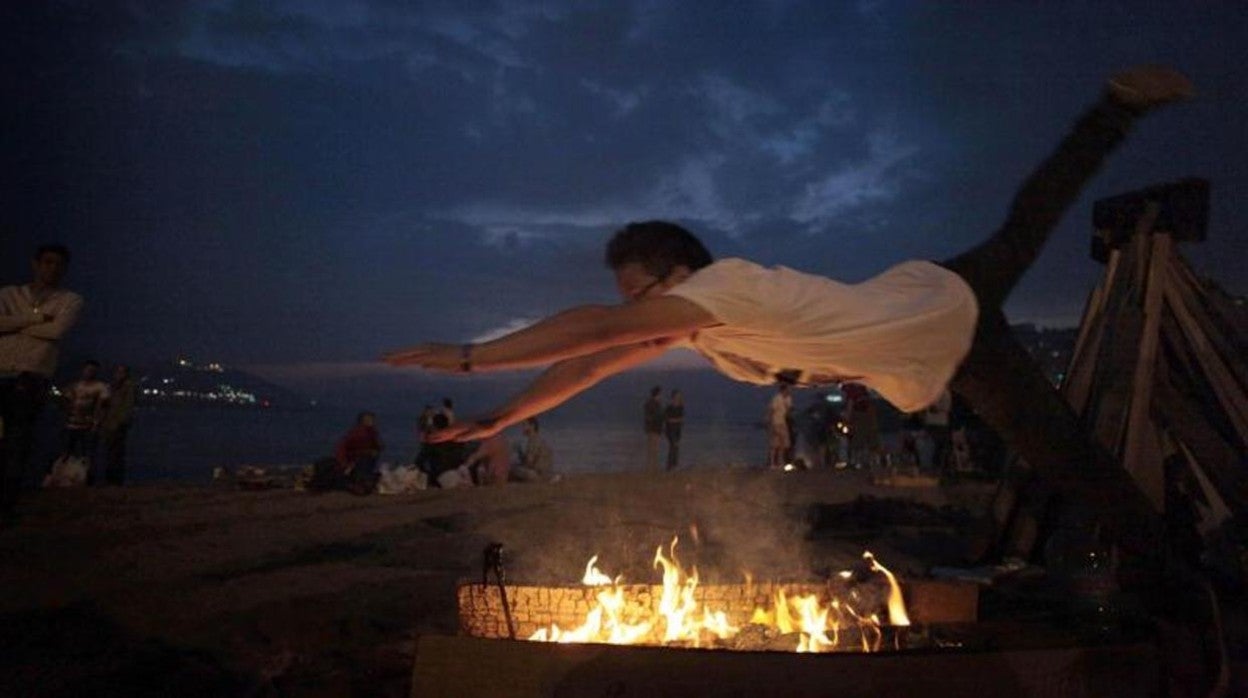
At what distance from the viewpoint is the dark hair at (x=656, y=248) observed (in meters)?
3.25

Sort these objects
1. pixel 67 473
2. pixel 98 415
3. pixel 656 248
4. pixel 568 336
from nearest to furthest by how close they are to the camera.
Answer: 1. pixel 568 336
2. pixel 656 248
3. pixel 67 473
4. pixel 98 415

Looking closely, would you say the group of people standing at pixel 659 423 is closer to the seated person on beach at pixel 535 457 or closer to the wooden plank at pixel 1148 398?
the seated person on beach at pixel 535 457

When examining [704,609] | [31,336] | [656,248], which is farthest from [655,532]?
[656,248]

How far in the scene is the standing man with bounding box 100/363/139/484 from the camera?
44.5 ft

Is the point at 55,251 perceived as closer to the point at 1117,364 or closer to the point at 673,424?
the point at 1117,364

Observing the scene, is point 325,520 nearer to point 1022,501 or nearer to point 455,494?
point 455,494

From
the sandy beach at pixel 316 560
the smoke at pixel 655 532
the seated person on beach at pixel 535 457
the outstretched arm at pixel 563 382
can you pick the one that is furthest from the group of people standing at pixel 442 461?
the outstretched arm at pixel 563 382

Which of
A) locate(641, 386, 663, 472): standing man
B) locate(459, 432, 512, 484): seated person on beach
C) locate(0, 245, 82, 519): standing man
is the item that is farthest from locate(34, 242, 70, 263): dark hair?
locate(641, 386, 663, 472): standing man

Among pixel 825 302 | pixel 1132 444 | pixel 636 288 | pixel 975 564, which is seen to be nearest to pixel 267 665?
pixel 636 288

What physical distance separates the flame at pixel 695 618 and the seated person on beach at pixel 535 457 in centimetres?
1141

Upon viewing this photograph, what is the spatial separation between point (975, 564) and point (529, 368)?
17.1 feet

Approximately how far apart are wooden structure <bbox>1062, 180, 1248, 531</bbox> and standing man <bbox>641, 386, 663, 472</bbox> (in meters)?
12.8

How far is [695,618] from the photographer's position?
422 cm

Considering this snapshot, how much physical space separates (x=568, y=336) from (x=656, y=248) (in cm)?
70
